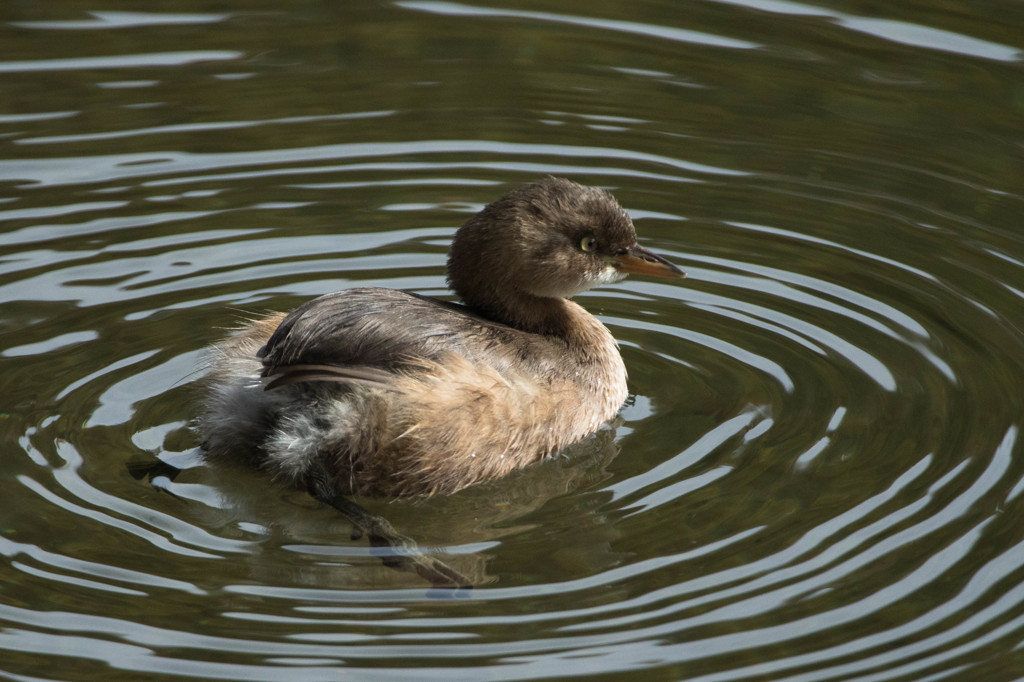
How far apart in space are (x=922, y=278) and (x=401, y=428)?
301 centimetres

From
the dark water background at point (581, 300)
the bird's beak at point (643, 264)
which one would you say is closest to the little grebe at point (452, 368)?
the bird's beak at point (643, 264)

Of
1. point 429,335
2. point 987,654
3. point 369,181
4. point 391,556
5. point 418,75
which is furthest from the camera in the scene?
point 418,75

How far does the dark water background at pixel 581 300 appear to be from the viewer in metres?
4.45

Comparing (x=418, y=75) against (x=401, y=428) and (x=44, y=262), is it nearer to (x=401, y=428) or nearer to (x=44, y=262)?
(x=44, y=262)

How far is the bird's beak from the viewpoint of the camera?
5965 mm

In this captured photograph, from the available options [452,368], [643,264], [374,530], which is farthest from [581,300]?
[374,530]

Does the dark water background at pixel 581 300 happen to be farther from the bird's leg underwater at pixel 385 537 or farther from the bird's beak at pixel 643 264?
the bird's beak at pixel 643 264

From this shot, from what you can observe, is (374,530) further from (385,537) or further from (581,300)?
(581,300)

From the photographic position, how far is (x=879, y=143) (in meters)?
8.14

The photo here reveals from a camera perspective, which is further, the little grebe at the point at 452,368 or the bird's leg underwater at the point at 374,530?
the little grebe at the point at 452,368

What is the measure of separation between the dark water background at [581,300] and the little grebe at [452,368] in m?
0.19

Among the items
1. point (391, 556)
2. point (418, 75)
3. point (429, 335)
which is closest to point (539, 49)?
point (418, 75)

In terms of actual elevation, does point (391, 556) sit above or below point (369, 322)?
below

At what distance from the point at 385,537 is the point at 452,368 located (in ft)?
2.11
